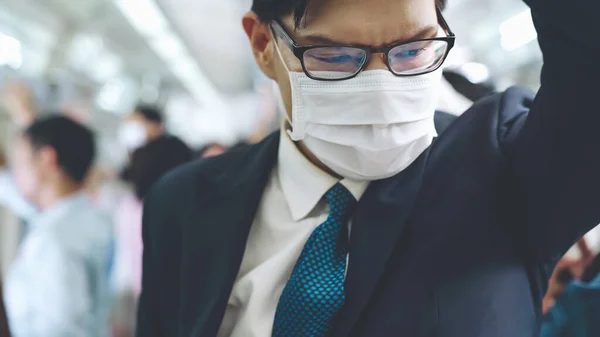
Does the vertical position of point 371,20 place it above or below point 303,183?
above

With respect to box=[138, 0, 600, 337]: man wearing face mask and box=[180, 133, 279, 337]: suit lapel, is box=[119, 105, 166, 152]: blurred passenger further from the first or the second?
box=[138, 0, 600, 337]: man wearing face mask

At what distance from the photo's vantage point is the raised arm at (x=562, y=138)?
2.60ft

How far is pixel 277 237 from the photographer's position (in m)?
1.19

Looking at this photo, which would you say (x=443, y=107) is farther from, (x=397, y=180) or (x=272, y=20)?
(x=272, y=20)

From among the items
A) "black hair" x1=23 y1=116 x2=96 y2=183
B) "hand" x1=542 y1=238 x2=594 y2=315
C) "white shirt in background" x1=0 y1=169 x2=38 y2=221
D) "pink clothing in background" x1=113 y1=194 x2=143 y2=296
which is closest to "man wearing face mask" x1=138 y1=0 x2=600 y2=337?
"hand" x1=542 y1=238 x2=594 y2=315

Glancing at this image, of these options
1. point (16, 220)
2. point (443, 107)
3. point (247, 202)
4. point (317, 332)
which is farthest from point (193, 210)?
point (16, 220)

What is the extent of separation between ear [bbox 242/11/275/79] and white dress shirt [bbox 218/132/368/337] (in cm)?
17

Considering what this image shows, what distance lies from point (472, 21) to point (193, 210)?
4870mm

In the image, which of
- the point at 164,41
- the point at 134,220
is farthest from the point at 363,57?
the point at 164,41

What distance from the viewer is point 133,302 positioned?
11.1 feet

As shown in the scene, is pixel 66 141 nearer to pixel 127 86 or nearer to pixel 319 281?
pixel 319 281

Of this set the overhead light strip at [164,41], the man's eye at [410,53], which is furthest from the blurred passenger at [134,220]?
the overhead light strip at [164,41]

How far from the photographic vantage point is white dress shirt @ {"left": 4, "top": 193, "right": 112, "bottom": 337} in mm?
2283

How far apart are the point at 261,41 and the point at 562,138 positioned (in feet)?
2.27
